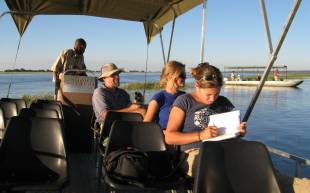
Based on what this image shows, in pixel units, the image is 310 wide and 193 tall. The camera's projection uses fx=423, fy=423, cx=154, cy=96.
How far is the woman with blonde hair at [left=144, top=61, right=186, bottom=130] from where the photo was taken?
4.25 m

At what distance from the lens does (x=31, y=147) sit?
3.69 m

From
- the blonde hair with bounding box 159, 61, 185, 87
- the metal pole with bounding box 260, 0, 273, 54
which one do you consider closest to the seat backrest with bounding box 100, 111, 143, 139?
the blonde hair with bounding box 159, 61, 185, 87

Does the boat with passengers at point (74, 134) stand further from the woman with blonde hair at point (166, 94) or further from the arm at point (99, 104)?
the woman with blonde hair at point (166, 94)

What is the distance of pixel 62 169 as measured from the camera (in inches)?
145

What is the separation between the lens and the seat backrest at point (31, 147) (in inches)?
142

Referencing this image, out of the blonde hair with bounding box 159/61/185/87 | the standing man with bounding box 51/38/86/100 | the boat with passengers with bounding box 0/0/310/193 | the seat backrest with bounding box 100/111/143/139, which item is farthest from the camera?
the standing man with bounding box 51/38/86/100

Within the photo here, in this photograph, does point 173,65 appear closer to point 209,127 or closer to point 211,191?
point 209,127

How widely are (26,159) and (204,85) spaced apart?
167 centimetres

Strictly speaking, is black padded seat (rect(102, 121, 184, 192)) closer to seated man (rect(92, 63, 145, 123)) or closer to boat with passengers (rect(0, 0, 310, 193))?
boat with passengers (rect(0, 0, 310, 193))

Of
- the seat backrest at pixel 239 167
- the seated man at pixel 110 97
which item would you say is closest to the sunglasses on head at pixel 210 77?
the seat backrest at pixel 239 167

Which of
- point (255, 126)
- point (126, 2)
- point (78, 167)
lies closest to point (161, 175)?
point (78, 167)

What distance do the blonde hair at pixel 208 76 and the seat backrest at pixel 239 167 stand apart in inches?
23.0

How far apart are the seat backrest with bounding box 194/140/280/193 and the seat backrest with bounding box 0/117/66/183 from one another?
1.46m

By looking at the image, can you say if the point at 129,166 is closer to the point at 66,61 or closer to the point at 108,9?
the point at 66,61
